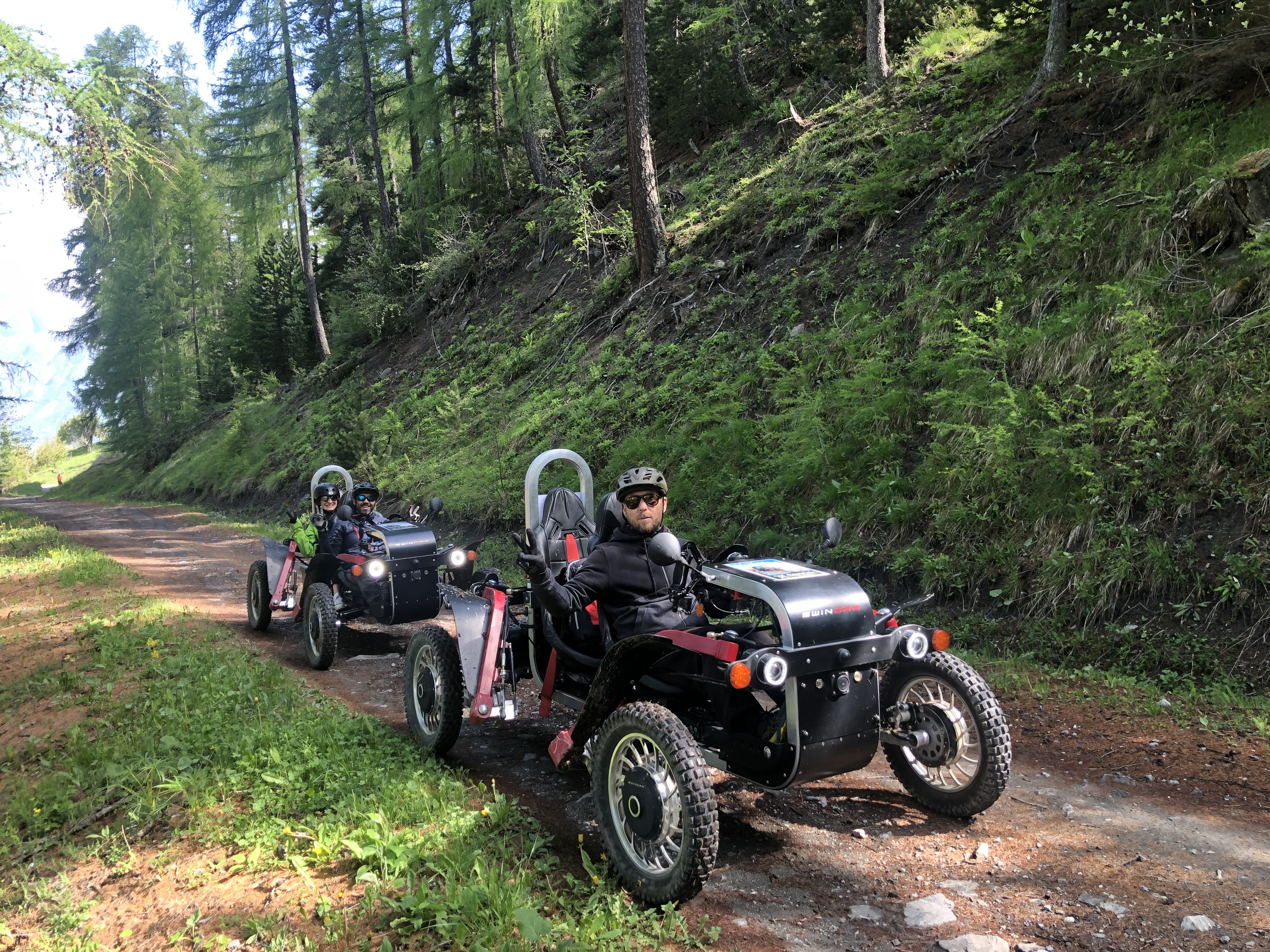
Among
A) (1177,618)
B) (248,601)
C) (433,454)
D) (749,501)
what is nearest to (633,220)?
(433,454)

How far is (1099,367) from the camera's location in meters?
7.83

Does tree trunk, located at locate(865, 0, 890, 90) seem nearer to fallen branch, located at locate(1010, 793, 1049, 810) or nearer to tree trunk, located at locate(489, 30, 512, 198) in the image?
tree trunk, located at locate(489, 30, 512, 198)

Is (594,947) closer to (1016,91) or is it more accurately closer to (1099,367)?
(1099,367)

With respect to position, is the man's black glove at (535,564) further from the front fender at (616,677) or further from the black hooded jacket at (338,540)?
the black hooded jacket at (338,540)

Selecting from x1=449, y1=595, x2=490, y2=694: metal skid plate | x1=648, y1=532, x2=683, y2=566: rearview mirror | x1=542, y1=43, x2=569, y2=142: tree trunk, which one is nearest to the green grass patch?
x1=542, y1=43, x2=569, y2=142: tree trunk

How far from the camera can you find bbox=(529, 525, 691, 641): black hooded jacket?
4609mm

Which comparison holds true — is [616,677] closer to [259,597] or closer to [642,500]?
[642,500]

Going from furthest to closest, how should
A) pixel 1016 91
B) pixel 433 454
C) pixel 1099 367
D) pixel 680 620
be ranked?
pixel 433 454 < pixel 1016 91 < pixel 1099 367 < pixel 680 620

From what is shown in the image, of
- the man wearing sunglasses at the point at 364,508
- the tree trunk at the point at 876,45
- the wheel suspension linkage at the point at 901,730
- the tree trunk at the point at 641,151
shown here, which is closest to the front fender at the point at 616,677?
the wheel suspension linkage at the point at 901,730

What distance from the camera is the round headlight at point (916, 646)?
4.01 metres

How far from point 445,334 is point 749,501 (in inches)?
645

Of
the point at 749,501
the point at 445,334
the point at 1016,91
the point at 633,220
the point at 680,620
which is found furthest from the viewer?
the point at 445,334

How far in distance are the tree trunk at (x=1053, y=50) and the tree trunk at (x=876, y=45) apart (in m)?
3.68

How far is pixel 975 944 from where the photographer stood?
10.6ft
